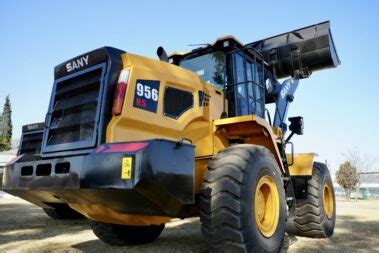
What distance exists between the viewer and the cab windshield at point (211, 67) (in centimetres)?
568

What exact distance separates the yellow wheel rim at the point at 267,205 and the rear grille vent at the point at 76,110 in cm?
220

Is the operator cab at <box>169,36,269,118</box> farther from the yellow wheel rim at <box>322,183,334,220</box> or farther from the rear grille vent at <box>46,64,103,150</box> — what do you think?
the yellow wheel rim at <box>322,183,334,220</box>

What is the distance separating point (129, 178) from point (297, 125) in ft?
16.9

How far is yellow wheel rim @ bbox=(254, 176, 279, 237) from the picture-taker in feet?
14.8

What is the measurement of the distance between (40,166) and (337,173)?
40.6 meters

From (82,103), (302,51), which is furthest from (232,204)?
(302,51)

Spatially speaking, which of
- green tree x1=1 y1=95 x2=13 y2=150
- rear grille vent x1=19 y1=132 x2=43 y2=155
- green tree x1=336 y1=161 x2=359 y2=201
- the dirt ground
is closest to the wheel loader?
the dirt ground

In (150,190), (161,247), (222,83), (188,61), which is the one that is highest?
(188,61)

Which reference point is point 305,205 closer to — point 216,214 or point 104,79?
point 216,214

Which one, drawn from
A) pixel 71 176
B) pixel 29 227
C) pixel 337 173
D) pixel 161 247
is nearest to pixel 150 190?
pixel 71 176

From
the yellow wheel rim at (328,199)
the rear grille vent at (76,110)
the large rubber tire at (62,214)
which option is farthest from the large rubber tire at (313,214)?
the large rubber tire at (62,214)

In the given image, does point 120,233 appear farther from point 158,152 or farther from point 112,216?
point 158,152

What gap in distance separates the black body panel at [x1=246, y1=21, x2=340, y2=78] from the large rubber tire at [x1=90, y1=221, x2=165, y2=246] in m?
4.14

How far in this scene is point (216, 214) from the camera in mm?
3777
